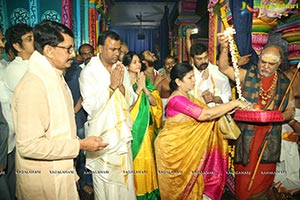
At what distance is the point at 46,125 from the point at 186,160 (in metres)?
1.58

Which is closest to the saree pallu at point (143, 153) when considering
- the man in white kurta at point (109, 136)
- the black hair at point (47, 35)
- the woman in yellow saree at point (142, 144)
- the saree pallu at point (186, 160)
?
the woman in yellow saree at point (142, 144)

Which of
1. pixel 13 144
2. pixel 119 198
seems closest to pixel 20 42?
pixel 13 144

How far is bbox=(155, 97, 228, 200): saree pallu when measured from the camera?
2562 millimetres

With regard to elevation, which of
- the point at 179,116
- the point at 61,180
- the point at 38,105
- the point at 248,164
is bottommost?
the point at 248,164

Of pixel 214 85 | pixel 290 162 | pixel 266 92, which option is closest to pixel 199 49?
pixel 214 85

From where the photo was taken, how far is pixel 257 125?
8.61 feet

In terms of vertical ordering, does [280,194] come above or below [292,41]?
below

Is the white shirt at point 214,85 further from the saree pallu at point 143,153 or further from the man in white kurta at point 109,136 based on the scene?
the man in white kurta at point 109,136

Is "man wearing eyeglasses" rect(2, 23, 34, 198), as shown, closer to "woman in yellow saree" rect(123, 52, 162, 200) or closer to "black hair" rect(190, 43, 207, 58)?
"woman in yellow saree" rect(123, 52, 162, 200)

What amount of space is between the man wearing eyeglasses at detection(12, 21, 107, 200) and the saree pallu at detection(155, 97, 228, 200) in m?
1.12

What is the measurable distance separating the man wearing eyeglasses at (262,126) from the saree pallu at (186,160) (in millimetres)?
287

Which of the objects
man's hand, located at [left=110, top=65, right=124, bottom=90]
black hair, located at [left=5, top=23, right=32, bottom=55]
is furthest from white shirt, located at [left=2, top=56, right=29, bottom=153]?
man's hand, located at [left=110, top=65, right=124, bottom=90]

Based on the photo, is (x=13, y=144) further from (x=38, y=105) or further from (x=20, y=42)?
(x=38, y=105)

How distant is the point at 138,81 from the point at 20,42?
4.25ft
